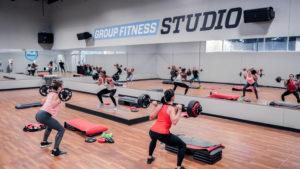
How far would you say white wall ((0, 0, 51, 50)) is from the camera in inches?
472

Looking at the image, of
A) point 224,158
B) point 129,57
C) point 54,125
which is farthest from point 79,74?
point 224,158

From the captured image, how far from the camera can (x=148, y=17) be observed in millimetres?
8578

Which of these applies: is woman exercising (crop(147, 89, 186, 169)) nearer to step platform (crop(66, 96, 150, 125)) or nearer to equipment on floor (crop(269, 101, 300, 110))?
step platform (crop(66, 96, 150, 125))

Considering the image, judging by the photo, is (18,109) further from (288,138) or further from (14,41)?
(288,138)

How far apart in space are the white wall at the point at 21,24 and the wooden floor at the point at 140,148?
24.7 ft

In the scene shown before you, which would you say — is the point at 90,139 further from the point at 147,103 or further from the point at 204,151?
the point at 204,151

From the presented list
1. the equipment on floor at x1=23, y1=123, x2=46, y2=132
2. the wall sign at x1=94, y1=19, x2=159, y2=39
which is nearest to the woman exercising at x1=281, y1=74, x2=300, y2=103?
the wall sign at x1=94, y1=19, x2=159, y2=39

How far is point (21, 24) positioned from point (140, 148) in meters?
11.2

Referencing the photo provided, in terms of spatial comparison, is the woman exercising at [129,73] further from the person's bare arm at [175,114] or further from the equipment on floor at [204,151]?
the person's bare arm at [175,114]

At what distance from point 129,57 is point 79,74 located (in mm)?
3952

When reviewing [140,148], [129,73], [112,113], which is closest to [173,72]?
[129,73]

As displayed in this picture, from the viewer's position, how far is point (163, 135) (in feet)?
10.2

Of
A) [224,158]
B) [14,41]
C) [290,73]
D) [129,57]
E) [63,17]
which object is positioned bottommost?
[224,158]

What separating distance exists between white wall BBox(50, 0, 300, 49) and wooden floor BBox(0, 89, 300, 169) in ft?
7.72
